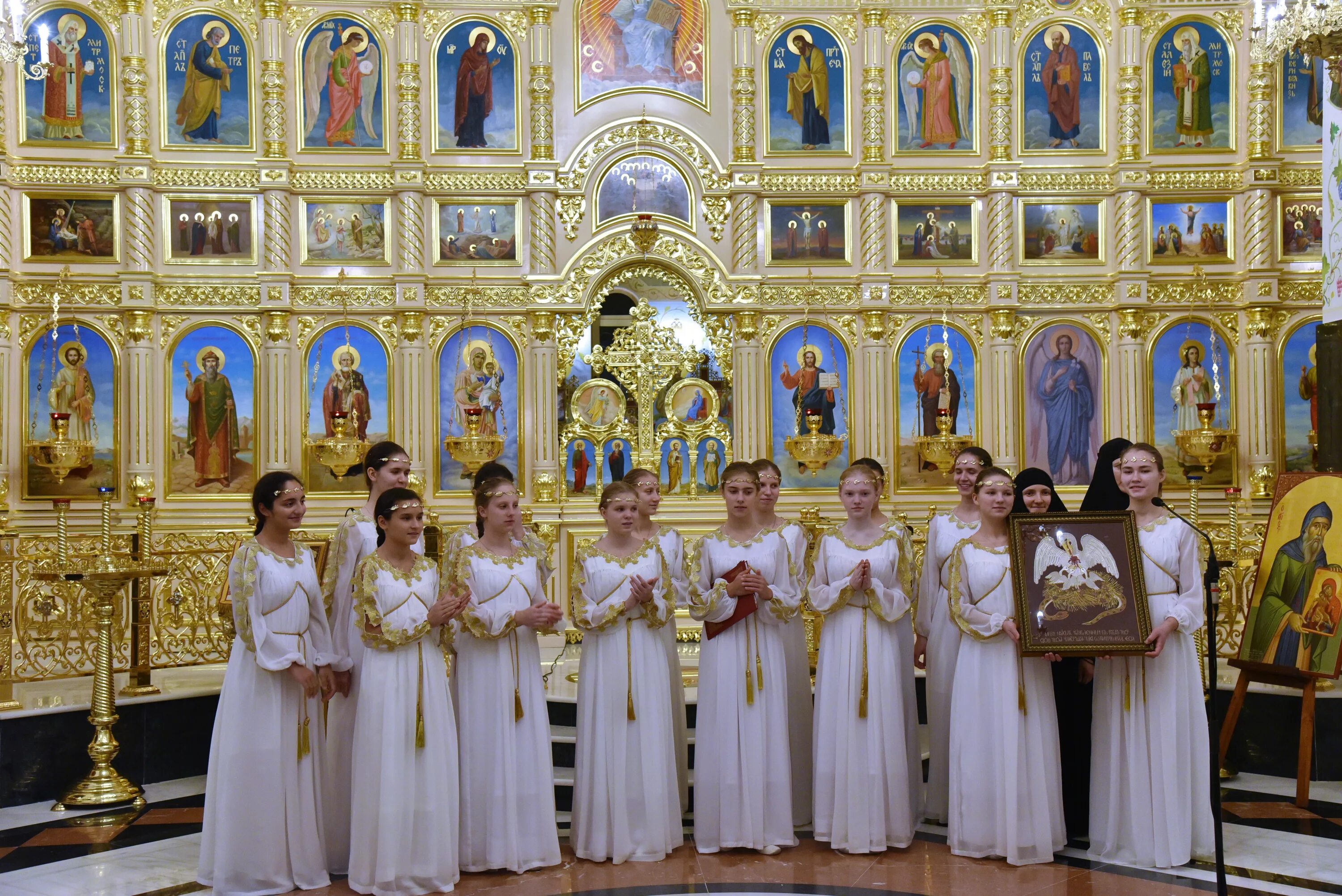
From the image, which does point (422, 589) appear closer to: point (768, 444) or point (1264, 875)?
point (1264, 875)

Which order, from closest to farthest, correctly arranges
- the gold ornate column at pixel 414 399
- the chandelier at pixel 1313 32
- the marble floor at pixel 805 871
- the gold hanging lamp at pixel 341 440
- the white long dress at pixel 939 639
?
1. the marble floor at pixel 805 871
2. the white long dress at pixel 939 639
3. the chandelier at pixel 1313 32
4. the gold hanging lamp at pixel 341 440
5. the gold ornate column at pixel 414 399

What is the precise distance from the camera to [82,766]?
7914mm

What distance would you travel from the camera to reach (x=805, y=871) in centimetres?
604

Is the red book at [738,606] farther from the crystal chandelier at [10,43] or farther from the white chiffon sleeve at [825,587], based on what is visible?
the crystal chandelier at [10,43]

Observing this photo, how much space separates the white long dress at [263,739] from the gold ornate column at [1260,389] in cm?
1021

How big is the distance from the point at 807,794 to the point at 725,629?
1.28 m

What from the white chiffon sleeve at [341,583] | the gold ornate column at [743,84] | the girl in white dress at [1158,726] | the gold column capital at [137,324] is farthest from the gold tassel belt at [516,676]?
the gold ornate column at [743,84]

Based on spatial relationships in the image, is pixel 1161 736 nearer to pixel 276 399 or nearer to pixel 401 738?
pixel 401 738

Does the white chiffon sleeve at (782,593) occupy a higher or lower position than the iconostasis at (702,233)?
lower

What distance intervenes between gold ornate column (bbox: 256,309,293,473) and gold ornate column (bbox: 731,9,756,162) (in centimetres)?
506

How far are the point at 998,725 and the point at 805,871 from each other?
1.25m

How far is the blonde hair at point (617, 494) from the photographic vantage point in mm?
6289

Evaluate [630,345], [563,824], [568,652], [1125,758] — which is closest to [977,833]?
→ [1125,758]

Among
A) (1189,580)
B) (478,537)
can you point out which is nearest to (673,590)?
(478,537)
